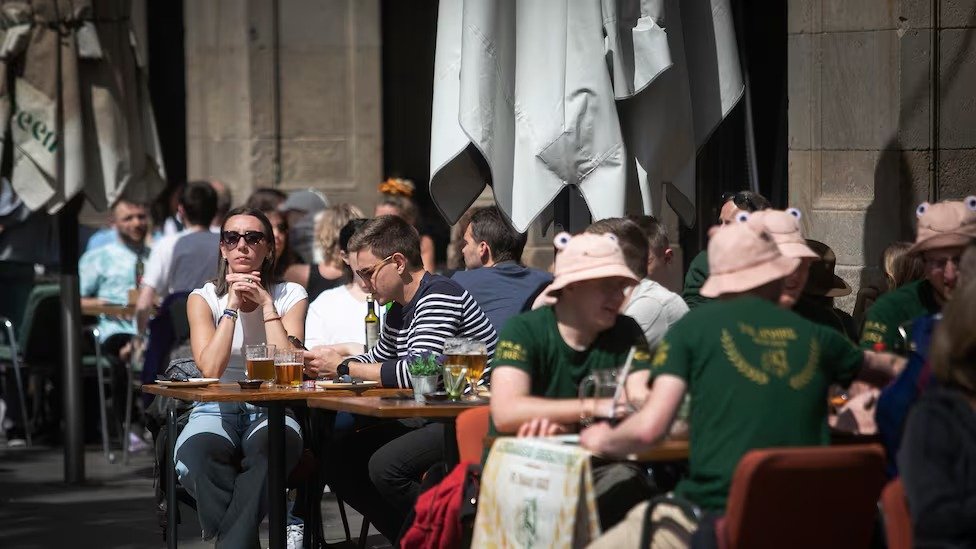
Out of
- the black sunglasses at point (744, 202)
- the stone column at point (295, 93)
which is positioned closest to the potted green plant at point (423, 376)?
the black sunglasses at point (744, 202)

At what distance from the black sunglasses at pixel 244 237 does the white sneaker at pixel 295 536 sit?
1.33m

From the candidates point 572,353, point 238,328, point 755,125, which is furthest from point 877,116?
point 572,353

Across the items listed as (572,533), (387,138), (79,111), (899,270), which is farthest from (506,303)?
(387,138)

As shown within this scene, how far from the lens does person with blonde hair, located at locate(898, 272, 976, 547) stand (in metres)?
4.48

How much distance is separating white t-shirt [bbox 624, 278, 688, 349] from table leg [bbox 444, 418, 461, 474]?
0.90 meters

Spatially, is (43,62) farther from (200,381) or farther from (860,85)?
(860,85)

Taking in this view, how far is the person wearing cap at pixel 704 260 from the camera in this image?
7.99 meters

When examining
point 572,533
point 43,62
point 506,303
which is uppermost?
point 43,62

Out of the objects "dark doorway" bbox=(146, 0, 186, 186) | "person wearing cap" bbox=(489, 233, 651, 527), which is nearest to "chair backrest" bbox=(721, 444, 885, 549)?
"person wearing cap" bbox=(489, 233, 651, 527)

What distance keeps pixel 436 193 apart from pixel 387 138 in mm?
9629

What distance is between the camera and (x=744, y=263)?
5.44 m

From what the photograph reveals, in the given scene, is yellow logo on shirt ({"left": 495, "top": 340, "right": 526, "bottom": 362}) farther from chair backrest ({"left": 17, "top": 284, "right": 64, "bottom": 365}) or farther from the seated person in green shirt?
chair backrest ({"left": 17, "top": 284, "right": 64, "bottom": 365})

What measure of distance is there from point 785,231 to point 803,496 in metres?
1.55

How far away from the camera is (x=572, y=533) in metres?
5.35
